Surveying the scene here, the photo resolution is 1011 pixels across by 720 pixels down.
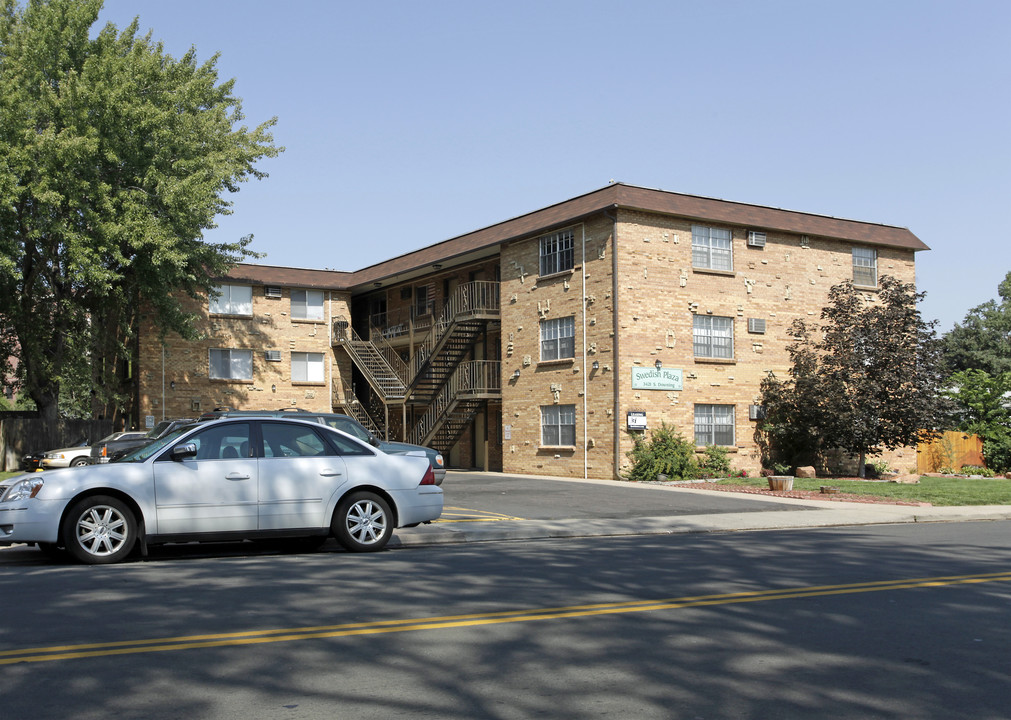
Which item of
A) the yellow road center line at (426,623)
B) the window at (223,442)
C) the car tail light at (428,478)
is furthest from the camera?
the car tail light at (428,478)

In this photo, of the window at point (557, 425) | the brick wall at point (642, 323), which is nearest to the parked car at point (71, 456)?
the window at point (557, 425)

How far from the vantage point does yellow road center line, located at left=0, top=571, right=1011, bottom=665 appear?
6.37 m

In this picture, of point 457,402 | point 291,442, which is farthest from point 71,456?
point 291,442

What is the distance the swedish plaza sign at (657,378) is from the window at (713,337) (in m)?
1.23

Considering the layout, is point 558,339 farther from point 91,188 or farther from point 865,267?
point 91,188

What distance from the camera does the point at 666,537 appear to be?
14.4 metres

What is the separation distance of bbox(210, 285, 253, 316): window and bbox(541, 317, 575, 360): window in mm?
15415

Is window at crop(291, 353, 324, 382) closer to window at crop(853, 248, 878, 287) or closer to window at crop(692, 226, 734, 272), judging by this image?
window at crop(692, 226, 734, 272)

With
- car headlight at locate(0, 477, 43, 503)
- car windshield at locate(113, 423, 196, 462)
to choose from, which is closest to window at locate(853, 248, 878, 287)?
car windshield at locate(113, 423, 196, 462)

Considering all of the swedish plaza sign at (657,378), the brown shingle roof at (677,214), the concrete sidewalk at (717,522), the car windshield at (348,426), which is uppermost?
the brown shingle roof at (677,214)

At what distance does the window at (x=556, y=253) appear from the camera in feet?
102

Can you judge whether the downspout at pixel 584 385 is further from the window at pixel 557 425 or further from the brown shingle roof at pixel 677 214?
the brown shingle roof at pixel 677 214

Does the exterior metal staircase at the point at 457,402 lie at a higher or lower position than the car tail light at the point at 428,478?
higher

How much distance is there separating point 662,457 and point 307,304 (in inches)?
808
